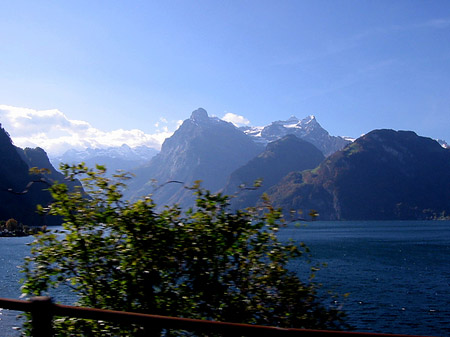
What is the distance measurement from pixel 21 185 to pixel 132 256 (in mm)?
212313

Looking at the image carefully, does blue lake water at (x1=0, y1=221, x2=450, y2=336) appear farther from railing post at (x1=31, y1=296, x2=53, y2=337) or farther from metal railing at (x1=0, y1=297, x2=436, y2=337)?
railing post at (x1=31, y1=296, x2=53, y2=337)

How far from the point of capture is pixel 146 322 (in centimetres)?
380

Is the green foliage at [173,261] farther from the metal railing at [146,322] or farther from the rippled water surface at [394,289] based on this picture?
the rippled water surface at [394,289]

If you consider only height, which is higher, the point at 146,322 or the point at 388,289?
the point at 146,322

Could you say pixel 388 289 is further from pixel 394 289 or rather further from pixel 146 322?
pixel 146 322

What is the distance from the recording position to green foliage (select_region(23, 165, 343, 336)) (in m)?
5.82

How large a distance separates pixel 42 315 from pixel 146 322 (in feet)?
3.77

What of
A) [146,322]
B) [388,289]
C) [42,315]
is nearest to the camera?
[146,322]

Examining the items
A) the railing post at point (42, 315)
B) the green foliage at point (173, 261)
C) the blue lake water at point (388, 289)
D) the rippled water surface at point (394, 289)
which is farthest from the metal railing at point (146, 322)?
the blue lake water at point (388, 289)

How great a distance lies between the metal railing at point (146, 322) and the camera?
3.59 meters

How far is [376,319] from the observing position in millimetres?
32312

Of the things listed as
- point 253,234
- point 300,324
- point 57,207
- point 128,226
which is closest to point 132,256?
point 128,226

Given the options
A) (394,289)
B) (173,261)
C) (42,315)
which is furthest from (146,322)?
(394,289)

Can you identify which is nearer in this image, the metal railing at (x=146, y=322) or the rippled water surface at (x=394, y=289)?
the metal railing at (x=146, y=322)
